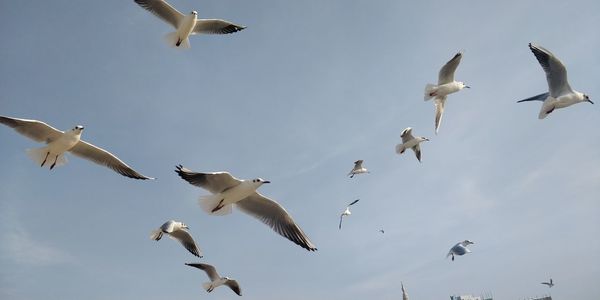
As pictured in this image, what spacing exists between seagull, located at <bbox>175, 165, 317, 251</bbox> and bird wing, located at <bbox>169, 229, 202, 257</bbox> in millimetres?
5460

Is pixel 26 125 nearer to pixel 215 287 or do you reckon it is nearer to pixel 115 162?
pixel 115 162

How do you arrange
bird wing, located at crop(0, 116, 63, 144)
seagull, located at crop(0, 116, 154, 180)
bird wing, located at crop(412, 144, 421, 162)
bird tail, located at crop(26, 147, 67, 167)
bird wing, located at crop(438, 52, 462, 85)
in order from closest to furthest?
bird wing, located at crop(0, 116, 63, 144)
seagull, located at crop(0, 116, 154, 180)
bird tail, located at crop(26, 147, 67, 167)
bird wing, located at crop(438, 52, 462, 85)
bird wing, located at crop(412, 144, 421, 162)

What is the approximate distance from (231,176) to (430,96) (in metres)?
7.97

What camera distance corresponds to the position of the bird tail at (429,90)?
13047mm

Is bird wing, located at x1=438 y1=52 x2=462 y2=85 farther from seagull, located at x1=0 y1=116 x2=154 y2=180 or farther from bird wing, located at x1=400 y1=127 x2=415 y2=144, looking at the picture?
seagull, located at x1=0 y1=116 x2=154 y2=180

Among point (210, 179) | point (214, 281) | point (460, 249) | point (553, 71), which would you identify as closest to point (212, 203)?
point (210, 179)

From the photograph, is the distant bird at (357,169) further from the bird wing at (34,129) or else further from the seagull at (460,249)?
the bird wing at (34,129)

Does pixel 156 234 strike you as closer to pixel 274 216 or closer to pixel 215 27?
pixel 274 216

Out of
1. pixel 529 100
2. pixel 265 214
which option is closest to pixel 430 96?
pixel 529 100

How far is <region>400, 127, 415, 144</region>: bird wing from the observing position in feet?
48.8

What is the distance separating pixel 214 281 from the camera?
1333cm

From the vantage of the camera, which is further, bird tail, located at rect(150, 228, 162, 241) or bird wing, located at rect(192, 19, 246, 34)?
bird wing, located at rect(192, 19, 246, 34)

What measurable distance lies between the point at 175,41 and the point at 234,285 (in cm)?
702

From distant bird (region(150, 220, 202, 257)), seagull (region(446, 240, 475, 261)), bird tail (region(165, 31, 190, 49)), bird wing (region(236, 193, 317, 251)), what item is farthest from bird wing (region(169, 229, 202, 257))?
seagull (region(446, 240, 475, 261))
